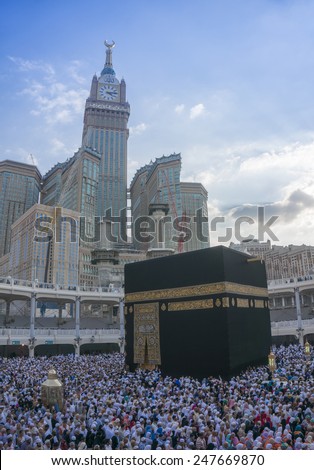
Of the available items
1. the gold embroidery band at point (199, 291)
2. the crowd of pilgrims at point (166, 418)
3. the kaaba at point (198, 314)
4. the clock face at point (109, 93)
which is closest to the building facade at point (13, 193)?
the clock face at point (109, 93)

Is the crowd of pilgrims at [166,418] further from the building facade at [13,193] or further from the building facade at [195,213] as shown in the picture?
the building facade at [13,193]

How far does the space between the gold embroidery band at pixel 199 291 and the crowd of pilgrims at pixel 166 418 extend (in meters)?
3.97

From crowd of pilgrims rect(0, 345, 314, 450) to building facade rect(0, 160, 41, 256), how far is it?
4158 inches

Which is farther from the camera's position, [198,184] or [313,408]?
[198,184]

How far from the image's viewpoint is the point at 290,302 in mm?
54625

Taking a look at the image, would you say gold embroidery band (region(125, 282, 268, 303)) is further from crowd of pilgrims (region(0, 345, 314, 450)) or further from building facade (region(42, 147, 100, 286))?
building facade (region(42, 147, 100, 286))

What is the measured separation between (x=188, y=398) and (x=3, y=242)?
112 meters

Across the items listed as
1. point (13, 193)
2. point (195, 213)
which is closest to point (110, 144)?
point (13, 193)

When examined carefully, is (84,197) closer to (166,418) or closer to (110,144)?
(110,144)

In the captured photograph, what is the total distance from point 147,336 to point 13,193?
104865 millimetres

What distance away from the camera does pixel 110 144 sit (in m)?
129

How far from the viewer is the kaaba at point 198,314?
1619 centimetres
